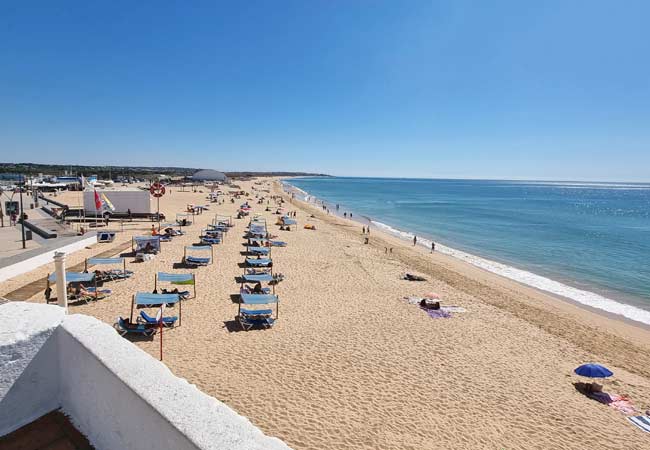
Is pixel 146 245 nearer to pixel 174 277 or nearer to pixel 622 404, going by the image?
pixel 174 277

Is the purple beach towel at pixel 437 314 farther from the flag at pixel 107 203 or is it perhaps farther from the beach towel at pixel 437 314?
the flag at pixel 107 203

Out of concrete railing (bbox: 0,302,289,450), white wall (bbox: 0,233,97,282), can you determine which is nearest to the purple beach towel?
concrete railing (bbox: 0,302,289,450)

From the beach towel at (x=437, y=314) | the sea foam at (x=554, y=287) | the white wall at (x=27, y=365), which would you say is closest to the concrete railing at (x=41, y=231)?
the beach towel at (x=437, y=314)

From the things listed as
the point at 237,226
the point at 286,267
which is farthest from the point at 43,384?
the point at 237,226

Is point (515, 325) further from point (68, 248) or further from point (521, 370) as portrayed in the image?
point (68, 248)

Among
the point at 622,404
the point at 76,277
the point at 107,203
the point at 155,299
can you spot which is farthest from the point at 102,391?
the point at 107,203

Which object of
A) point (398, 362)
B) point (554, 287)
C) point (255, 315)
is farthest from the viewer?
point (554, 287)
